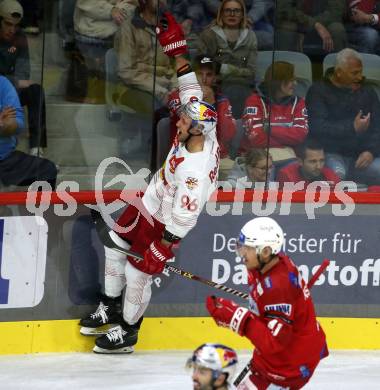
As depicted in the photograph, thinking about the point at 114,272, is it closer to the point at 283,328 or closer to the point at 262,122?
the point at 262,122

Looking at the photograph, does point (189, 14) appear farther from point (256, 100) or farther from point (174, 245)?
point (174, 245)

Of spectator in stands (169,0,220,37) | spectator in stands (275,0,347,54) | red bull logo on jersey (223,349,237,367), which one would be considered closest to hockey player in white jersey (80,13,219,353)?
spectator in stands (169,0,220,37)

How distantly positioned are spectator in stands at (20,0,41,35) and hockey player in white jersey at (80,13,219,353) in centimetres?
72

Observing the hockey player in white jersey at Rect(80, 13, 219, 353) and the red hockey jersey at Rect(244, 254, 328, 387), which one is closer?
the red hockey jersey at Rect(244, 254, 328, 387)

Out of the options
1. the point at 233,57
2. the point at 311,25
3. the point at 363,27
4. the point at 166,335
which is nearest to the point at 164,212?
the point at 166,335

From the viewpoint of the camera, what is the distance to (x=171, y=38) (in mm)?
7566

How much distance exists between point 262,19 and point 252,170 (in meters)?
0.91

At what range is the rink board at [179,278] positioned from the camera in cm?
734

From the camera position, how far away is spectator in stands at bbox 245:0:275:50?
791 cm

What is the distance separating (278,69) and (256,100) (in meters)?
0.23

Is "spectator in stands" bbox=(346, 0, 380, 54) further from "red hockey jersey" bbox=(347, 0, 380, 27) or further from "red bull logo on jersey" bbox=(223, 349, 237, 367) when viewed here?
"red bull logo on jersey" bbox=(223, 349, 237, 367)

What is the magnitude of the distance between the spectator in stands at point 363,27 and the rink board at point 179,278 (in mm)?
1020

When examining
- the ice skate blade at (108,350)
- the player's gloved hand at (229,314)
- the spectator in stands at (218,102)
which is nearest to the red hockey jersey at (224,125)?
the spectator in stands at (218,102)

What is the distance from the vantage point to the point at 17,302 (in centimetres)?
734
